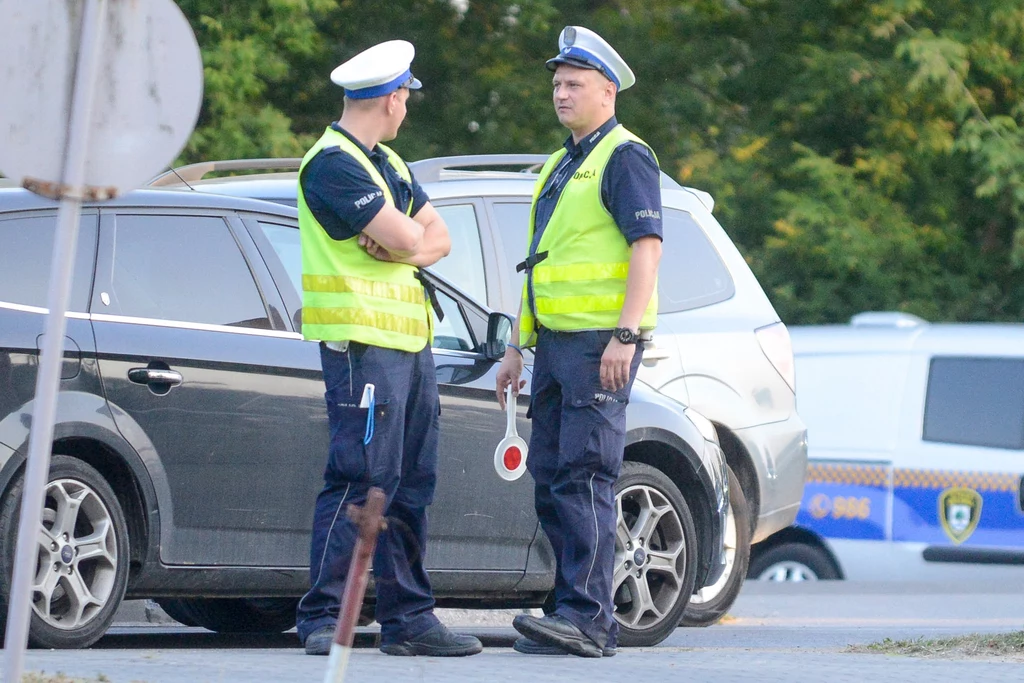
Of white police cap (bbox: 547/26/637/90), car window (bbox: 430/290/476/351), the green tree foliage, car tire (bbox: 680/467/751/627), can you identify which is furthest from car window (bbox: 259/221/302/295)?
the green tree foliage

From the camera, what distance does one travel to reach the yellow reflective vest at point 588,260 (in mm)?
6152

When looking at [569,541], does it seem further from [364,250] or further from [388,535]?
[364,250]

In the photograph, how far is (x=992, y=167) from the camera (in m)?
15.2

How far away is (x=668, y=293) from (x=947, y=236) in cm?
769

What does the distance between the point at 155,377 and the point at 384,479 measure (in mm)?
871

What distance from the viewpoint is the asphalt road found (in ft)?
17.5

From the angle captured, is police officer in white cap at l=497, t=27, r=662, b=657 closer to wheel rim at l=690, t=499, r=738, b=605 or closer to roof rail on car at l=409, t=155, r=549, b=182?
roof rail on car at l=409, t=155, r=549, b=182

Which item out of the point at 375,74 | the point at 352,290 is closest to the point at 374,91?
the point at 375,74

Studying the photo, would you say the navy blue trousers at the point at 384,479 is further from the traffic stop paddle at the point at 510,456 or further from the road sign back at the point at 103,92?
the road sign back at the point at 103,92

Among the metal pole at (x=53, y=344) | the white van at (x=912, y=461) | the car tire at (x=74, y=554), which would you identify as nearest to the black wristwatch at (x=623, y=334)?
the car tire at (x=74, y=554)

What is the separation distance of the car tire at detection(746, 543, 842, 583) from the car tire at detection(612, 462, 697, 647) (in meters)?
4.87

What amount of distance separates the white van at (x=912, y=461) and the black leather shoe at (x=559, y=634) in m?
6.03

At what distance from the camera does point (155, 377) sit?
6.21 meters

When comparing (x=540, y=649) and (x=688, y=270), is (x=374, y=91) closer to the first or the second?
(x=540, y=649)
